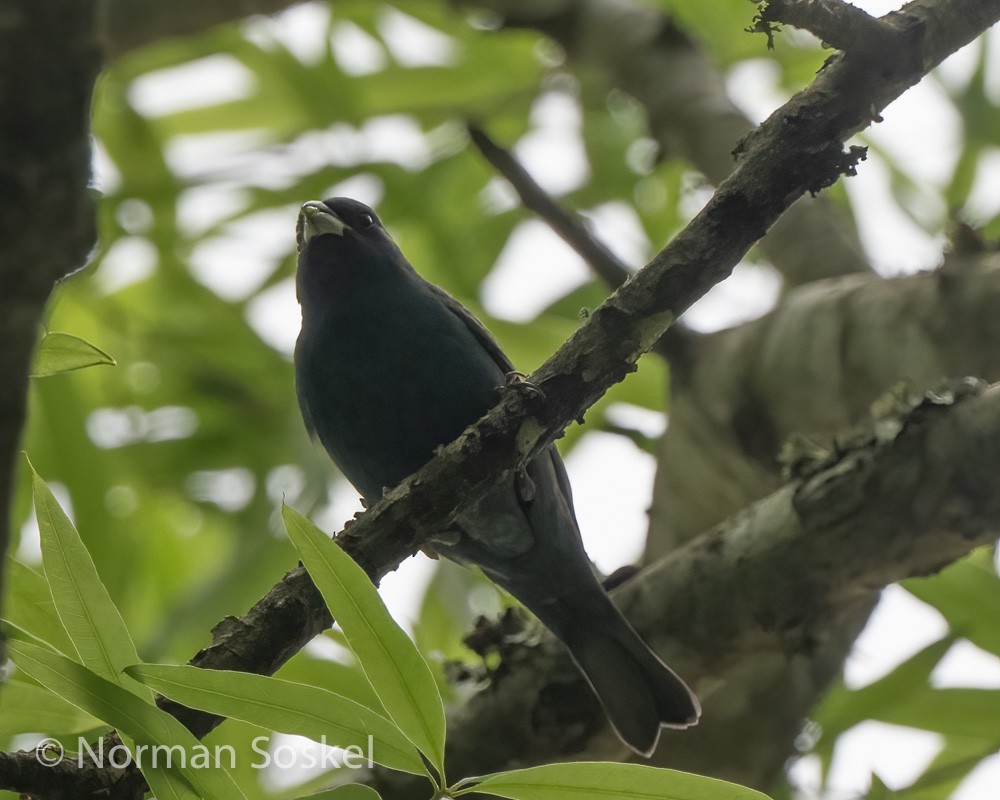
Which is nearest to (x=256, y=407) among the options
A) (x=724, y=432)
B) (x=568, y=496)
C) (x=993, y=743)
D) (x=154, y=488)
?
(x=154, y=488)

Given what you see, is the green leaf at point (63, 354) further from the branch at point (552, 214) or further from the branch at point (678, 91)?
the branch at point (678, 91)

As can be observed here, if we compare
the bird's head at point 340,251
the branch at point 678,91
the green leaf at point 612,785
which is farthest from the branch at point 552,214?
the green leaf at point 612,785

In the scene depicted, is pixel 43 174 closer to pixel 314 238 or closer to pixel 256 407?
pixel 314 238

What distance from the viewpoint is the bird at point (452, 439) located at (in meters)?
3.56

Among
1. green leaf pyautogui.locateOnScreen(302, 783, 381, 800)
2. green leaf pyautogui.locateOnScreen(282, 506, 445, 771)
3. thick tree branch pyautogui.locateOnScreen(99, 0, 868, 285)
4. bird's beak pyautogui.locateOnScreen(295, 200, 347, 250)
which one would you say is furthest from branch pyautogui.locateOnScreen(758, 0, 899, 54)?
bird's beak pyautogui.locateOnScreen(295, 200, 347, 250)

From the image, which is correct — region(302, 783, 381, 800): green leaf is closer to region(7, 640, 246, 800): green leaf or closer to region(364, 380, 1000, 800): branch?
region(7, 640, 246, 800): green leaf

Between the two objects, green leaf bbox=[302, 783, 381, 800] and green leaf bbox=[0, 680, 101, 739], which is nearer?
green leaf bbox=[302, 783, 381, 800]

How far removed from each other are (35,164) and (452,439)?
2609 millimetres

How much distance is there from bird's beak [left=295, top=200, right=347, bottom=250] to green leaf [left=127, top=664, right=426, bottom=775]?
2648 millimetres

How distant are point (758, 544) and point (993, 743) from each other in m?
1.18

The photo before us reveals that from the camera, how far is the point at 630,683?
3402 millimetres

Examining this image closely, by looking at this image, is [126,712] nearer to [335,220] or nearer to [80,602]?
[80,602]

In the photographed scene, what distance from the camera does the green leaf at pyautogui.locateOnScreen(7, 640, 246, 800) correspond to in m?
2.10

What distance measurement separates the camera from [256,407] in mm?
5844
